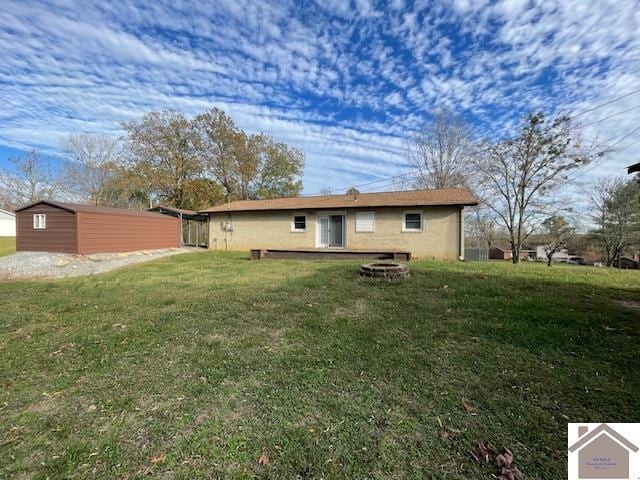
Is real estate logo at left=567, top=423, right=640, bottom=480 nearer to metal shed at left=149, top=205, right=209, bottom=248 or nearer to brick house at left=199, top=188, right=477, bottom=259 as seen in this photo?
brick house at left=199, top=188, right=477, bottom=259

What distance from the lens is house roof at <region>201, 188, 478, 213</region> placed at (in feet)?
41.2

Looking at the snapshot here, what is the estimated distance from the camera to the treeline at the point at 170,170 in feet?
83.0

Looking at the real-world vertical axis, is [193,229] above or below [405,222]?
above

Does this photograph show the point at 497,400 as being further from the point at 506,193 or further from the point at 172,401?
the point at 506,193

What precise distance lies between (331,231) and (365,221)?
6.25 feet

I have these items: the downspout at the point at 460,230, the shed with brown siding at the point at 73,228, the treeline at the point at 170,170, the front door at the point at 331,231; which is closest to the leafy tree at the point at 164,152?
the treeline at the point at 170,170

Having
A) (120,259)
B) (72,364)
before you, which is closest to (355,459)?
(72,364)

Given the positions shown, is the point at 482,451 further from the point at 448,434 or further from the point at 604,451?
the point at 604,451

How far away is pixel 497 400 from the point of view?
2.44 metres

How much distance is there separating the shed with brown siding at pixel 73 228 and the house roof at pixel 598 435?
1778 cm

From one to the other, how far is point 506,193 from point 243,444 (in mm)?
23723

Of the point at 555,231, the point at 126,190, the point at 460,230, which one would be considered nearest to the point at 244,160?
the point at 126,190

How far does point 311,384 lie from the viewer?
108 inches

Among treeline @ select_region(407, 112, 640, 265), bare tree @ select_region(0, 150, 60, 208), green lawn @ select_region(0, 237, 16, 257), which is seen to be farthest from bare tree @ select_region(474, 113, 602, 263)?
bare tree @ select_region(0, 150, 60, 208)
